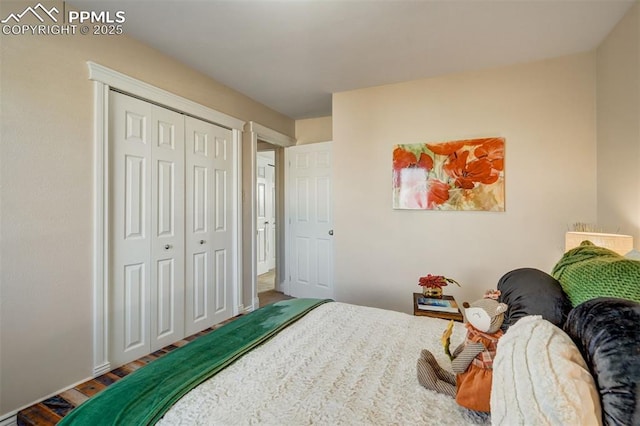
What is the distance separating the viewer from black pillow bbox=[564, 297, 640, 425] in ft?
1.94

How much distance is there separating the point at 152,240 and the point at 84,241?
46cm

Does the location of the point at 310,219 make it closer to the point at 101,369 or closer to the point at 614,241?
the point at 101,369

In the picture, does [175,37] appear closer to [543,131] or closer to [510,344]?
[510,344]

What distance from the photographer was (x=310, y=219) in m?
3.69

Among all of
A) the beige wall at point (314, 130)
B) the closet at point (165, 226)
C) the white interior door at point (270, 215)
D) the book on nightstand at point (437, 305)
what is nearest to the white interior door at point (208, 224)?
the closet at point (165, 226)

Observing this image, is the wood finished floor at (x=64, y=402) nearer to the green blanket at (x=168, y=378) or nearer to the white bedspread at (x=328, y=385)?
the green blanket at (x=168, y=378)

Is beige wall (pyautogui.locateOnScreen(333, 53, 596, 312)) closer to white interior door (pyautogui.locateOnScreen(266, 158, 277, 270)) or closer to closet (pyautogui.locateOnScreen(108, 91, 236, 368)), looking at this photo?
closet (pyautogui.locateOnScreen(108, 91, 236, 368))

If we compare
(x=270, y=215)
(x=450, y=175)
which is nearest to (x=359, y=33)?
(x=450, y=175)

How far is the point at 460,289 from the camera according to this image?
263 centimetres

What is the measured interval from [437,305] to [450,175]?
1.22 meters

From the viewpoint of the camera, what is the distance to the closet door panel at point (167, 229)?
7.49 ft

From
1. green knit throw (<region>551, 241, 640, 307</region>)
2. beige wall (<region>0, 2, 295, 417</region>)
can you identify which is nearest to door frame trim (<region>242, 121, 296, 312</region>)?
beige wall (<region>0, 2, 295, 417</region>)

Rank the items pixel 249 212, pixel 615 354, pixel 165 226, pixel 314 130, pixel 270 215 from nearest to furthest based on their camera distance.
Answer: pixel 615 354
pixel 165 226
pixel 249 212
pixel 314 130
pixel 270 215

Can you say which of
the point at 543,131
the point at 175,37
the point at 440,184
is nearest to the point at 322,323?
the point at 440,184
